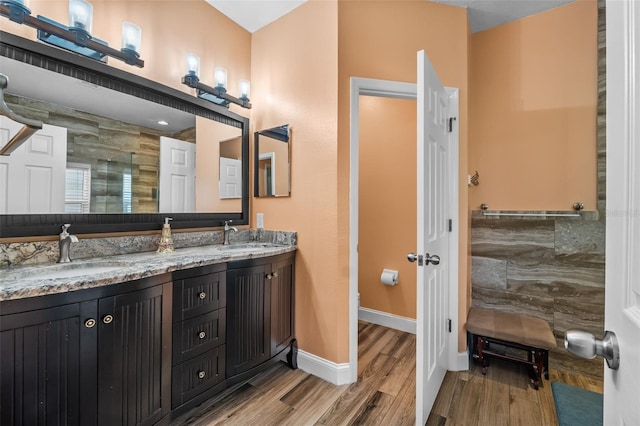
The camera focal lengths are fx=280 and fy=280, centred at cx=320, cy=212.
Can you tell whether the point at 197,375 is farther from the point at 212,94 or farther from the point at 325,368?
the point at 212,94

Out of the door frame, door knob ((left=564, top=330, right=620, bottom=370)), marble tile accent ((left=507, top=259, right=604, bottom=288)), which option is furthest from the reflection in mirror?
marble tile accent ((left=507, top=259, right=604, bottom=288))

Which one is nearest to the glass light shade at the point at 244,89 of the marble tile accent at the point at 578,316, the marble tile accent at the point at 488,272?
the marble tile accent at the point at 488,272

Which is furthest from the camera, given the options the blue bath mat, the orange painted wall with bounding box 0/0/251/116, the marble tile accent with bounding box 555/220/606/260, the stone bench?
the marble tile accent with bounding box 555/220/606/260

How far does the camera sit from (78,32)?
143 cm

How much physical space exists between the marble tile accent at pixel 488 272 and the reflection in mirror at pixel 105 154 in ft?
7.00

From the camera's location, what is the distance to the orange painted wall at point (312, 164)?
1.95 m

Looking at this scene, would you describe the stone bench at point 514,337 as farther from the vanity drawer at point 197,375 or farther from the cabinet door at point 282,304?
the vanity drawer at point 197,375

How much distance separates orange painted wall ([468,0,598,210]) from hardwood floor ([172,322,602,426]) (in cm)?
132

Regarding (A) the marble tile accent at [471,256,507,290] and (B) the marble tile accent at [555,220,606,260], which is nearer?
(B) the marble tile accent at [555,220,606,260]

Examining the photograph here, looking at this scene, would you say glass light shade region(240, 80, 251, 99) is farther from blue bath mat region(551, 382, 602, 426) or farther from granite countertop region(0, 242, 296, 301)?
blue bath mat region(551, 382, 602, 426)

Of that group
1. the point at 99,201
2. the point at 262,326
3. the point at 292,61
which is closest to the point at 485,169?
the point at 292,61

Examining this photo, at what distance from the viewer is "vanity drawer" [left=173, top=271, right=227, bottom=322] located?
4.75ft

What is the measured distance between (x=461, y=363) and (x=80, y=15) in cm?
321

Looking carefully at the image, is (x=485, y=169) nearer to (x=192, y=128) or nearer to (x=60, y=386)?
(x=192, y=128)
